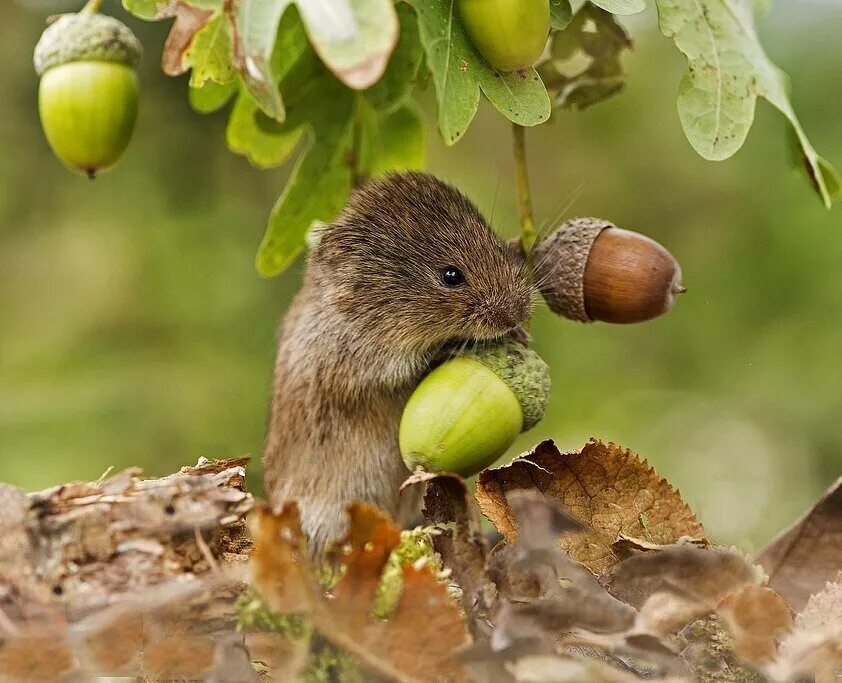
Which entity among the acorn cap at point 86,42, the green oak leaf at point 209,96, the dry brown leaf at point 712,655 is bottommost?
the dry brown leaf at point 712,655

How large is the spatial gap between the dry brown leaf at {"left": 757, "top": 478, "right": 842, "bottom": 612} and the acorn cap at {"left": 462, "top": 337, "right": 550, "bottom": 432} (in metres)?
0.37

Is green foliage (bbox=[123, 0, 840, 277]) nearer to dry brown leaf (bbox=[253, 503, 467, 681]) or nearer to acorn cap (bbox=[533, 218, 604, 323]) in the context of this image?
acorn cap (bbox=[533, 218, 604, 323])

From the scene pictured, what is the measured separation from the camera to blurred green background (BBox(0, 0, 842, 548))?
332 centimetres

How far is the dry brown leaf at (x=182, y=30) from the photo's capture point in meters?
1.27

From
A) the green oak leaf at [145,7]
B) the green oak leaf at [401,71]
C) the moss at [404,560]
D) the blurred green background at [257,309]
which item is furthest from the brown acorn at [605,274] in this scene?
the blurred green background at [257,309]

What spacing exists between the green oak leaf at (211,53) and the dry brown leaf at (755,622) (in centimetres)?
89

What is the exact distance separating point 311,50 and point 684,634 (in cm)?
107

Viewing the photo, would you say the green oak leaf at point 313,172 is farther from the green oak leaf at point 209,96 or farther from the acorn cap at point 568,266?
the acorn cap at point 568,266

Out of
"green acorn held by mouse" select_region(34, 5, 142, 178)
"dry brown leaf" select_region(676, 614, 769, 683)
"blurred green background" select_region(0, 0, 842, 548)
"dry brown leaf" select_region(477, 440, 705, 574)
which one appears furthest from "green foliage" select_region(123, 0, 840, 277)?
"blurred green background" select_region(0, 0, 842, 548)

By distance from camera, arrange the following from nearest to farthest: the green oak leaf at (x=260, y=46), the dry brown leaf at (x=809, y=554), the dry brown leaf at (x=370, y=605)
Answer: the dry brown leaf at (x=370, y=605) → the green oak leaf at (x=260, y=46) → the dry brown leaf at (x=809, y=554)

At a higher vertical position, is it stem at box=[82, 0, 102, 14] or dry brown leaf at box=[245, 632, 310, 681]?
stem at box=[82, 0, 102, 14]

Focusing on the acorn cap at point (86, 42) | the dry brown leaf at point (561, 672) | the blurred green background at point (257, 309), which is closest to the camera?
the dry brown leaf at point (561, 672)

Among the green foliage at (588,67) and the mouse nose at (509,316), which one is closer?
the mouse nose at (509,316)

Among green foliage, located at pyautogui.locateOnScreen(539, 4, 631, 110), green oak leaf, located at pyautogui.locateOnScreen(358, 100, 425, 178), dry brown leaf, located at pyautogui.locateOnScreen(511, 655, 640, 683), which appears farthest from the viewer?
green oak leaf, located at pyautogui.locateOnScreen(358, 100, 425, 178)
